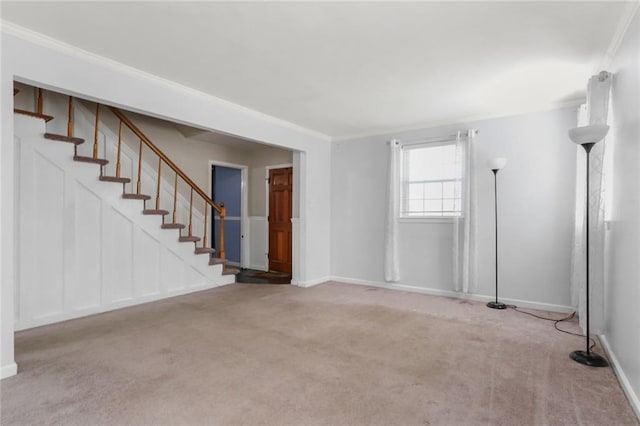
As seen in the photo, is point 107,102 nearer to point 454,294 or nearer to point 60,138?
point 60,138

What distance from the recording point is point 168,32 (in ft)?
8.34

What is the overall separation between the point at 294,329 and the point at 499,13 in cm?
308

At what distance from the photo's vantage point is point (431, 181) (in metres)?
5.08

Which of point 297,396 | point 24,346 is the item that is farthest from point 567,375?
point 24,346

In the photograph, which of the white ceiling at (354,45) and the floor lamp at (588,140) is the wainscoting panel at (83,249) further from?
the floor lamp at (588,140)

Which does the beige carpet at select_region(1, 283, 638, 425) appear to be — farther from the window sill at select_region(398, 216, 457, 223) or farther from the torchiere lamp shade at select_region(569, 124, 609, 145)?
the torchiere lamp shade at select_region(569, 124, 609, 145)

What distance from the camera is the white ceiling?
2271 millimetres

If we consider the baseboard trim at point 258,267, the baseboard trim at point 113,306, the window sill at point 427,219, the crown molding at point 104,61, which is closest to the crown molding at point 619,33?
the window sill at point 427,219

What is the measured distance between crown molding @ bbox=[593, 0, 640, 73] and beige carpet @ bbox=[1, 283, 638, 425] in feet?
7.98

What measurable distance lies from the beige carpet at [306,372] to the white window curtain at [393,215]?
1.28 m

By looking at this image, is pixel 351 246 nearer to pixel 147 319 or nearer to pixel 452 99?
pixel 452 99

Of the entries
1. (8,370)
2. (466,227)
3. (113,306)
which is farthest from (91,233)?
(466,227)

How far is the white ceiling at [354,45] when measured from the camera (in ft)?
7.45

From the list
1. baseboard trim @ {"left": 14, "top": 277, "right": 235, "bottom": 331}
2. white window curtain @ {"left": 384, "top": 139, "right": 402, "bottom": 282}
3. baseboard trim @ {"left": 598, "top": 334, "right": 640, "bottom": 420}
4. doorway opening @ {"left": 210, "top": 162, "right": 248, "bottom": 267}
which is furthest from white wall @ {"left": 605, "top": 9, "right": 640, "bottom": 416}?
A: doorway opening @ {"left": 210, "top": 162, "right": 248, "bottom": 267}
